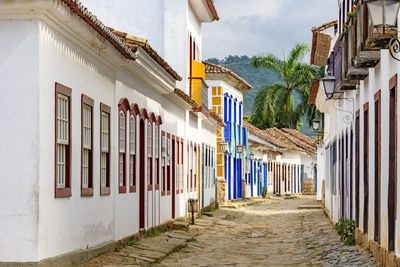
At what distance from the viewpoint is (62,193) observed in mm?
10781

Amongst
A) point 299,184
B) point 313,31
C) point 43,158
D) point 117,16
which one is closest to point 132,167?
point 43,158

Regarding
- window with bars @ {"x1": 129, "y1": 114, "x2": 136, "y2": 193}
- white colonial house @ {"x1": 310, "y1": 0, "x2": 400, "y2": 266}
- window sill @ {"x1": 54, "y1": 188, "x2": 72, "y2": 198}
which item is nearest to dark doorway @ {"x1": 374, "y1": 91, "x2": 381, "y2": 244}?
white colonial house @ {"x1": 310, "y1": 0, "x2": 400, "y2": 266}

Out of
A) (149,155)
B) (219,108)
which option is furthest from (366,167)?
(219,108)

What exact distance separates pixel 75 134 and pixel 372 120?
4918mm

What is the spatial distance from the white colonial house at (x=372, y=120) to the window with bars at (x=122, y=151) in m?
4.14

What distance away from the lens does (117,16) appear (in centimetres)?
2392

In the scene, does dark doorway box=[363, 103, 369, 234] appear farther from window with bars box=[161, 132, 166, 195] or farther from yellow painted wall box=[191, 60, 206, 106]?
yellow painted wall box=[191, 60, 206, 106]

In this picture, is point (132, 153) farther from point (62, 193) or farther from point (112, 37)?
point (62, 193)

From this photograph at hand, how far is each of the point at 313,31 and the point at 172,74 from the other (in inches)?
378

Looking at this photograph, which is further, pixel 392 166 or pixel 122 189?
pixel 122 189

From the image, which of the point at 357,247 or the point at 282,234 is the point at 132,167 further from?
the point at 282,234

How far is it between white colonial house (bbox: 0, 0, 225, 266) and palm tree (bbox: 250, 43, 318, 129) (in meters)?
37.1

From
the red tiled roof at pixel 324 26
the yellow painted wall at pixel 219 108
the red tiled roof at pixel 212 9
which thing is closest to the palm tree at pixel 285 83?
the yellow painted wall at pixel 219 108

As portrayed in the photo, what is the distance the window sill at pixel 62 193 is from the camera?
1054 cm
